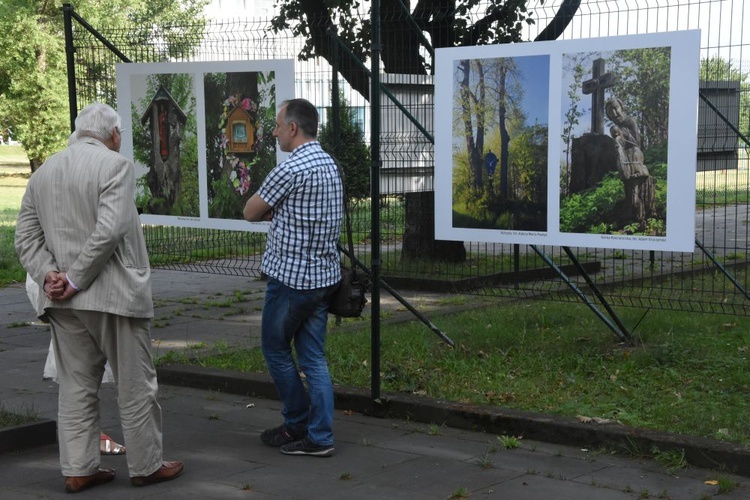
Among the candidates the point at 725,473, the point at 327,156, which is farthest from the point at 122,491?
the point at 725,473

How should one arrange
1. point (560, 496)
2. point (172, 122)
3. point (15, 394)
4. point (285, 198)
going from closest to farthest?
point (560, 496) < point (285, 198) < point (15, 394) < point (172, 122)

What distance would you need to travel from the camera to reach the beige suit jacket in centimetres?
515

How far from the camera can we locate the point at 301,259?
19.1 ft

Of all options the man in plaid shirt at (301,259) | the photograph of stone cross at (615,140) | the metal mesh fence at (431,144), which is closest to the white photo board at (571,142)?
the photograph of stone cross at (615,140)

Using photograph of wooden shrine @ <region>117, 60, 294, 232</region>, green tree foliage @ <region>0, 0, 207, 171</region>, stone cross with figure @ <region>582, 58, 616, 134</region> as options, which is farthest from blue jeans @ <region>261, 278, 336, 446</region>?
green tree foliage @ <region>0, 0, 207, 171</region>

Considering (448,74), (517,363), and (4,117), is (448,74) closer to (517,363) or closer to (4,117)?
(517,363)

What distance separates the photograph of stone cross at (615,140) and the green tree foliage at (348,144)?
7.53 ft

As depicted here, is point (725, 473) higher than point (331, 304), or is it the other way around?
point (331, 304)

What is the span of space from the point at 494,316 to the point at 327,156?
4.29 meters

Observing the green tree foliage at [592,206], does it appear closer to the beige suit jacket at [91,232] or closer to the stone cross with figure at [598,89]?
the stone cross with figure at [598,89]

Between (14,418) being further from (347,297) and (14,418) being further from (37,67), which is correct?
(37,67)

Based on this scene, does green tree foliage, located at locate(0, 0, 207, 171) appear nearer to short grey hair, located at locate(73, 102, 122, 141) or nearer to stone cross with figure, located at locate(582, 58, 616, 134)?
stone cross with figure, located at locate(582, 58, 616, 134)

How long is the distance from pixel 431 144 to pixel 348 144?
34.8 inches

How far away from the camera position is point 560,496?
519 centimetres
